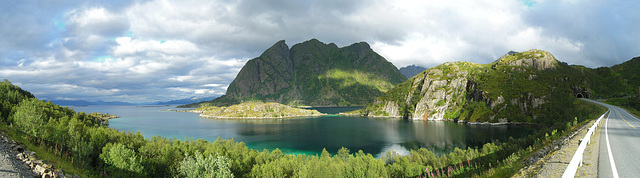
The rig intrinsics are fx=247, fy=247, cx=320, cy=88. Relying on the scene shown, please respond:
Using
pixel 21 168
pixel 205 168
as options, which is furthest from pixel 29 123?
pixel 21 168

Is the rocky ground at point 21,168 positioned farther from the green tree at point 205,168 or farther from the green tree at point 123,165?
the green tree at point 123,165

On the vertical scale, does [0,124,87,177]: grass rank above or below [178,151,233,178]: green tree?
above

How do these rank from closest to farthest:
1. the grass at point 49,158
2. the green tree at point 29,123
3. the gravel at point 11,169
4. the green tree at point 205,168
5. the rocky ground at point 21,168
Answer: the gravel at point 11,169, the rocky ground at point 21,168, the grass at point 49,158, the green tree at point 205,168, the green tree at point 29,123

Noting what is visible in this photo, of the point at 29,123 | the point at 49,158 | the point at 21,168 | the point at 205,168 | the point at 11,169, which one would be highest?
the point at 29,123

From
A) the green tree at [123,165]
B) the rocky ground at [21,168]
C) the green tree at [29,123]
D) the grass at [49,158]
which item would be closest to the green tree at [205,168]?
the green tree at [123,165]

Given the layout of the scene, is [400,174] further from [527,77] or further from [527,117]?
[527,77]

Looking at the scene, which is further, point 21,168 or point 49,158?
point 49,158

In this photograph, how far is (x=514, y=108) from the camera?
157 m

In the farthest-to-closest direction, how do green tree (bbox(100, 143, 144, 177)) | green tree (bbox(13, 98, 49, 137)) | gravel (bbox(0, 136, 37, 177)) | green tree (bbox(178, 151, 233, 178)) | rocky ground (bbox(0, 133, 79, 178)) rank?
green tree (bbox(13, 98, 49, 137)), green tree (bbox(100, 143, 144, 177)), green tree (bbox(178, 151, 233, 178)), rocky ground (bbox(0, 133, 79, 178)), gravel (bbox(0, 136, 37, 177))

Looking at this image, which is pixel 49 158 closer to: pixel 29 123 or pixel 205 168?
pixel 205 168

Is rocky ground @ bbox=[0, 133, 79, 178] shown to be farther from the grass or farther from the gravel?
the grass

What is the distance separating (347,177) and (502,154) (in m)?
30.1

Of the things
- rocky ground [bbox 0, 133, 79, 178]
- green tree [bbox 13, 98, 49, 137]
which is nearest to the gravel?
rocky ground [bbox 0, 133, 79, 178]

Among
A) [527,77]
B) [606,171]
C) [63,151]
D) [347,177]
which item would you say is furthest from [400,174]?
[527,77]
